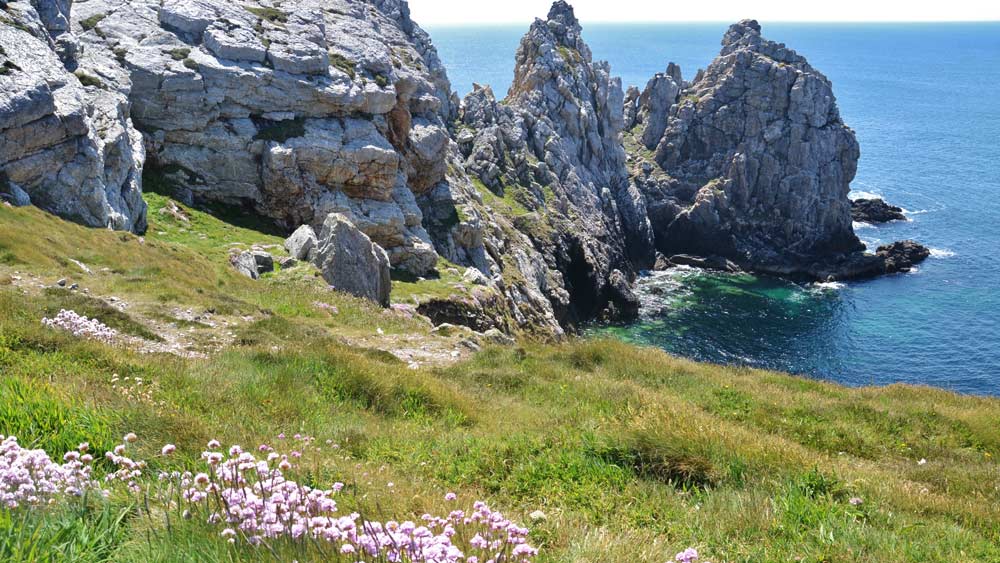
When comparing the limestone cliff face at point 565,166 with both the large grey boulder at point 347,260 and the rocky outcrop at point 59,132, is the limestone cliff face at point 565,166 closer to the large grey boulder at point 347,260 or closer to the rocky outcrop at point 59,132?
the large grey boulder at point 347,260

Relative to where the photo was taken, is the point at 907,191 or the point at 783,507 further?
the point at 907,191

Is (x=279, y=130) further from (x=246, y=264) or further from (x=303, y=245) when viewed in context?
(x=246, y=264)

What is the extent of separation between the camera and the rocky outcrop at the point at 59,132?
2611cm

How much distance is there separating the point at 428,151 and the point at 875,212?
90215 millimetres

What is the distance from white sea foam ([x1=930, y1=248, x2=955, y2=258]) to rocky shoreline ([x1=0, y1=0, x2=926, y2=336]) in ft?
14.7

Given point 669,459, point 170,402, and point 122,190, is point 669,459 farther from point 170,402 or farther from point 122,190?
point 122,190

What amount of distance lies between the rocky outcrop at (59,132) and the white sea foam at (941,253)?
9991 cm

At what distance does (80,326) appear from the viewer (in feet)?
43.7

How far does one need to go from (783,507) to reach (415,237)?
3987 cm

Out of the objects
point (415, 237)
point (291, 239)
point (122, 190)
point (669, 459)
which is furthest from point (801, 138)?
point (669, 459)

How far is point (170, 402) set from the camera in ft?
28.6

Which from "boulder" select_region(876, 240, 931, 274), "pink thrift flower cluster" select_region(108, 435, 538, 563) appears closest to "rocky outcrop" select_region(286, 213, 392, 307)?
"pink thrift flower cluster" select_region(108, 435, 538, 563)

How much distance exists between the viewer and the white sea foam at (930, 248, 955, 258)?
9256cm

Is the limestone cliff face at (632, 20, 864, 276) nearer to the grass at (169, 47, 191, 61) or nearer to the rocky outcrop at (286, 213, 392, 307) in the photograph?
the rocky outcrop at (286, 213, 392, 307)
